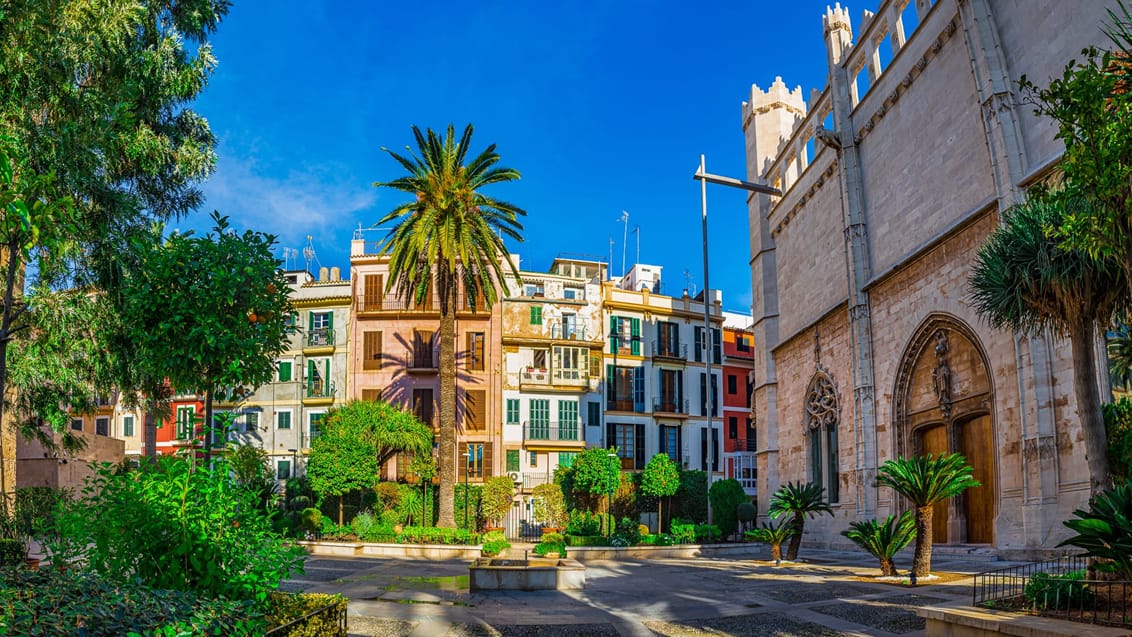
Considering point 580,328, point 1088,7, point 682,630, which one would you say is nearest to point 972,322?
point 1088,7

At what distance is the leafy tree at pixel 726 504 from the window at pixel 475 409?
15295mm

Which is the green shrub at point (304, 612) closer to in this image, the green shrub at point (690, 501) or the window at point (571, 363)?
the green shrub at point (690, 501)


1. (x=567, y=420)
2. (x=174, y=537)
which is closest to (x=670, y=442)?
(x=567, y=420)

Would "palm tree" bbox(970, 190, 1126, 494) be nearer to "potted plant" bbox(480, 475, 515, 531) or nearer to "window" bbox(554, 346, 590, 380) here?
"potted plant" bbox(480, 475, 515, 531)

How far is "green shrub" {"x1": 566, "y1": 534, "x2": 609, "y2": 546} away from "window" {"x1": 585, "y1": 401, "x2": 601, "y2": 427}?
16.6 m

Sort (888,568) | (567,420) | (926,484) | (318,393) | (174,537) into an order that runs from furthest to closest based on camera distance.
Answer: (567,420) → (318,393) → (888,568) → (926,484) → (174,537)

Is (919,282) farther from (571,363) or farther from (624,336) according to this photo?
(624,336)

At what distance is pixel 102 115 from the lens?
1752 centimetres

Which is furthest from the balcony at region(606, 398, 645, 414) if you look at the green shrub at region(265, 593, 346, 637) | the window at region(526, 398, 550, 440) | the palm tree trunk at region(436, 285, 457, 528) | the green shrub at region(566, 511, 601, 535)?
the green shrub at region(265, 593, 346, 637)

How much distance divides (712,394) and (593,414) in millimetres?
8684

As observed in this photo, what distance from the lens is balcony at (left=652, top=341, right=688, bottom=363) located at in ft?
166

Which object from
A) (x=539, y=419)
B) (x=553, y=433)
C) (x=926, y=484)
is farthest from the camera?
(x=539, y=419)

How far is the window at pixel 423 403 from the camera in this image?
45.9 m

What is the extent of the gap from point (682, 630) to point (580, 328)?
119 feet
